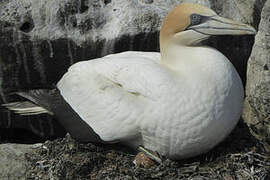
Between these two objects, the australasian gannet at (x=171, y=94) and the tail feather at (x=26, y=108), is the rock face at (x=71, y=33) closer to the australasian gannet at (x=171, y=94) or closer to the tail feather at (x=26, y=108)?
the tail feather at (x=26, y=108)

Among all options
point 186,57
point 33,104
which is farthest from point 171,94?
point 33,104

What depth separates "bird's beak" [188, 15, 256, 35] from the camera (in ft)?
13.3

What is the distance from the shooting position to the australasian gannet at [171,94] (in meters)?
3.85

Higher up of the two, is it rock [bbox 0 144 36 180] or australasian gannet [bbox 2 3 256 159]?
australasian gannet [bbox 2 3 256 159]

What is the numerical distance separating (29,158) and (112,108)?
0.90m

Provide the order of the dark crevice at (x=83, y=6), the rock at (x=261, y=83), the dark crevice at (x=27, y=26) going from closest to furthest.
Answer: the rock at (x=261, y=83), the dark crevice at (x=27, y=26), the dark crevice at (x=83, y=6)

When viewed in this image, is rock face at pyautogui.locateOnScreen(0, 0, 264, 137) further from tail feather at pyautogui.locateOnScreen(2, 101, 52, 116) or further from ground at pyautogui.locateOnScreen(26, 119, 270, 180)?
ground at pyautogui.locateOnScreen(26, 119, 270, 180)

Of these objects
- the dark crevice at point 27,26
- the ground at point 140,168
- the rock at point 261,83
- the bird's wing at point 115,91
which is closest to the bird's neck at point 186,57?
the bird's wing at point 115,91

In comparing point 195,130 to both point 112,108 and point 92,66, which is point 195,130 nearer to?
point 112,108

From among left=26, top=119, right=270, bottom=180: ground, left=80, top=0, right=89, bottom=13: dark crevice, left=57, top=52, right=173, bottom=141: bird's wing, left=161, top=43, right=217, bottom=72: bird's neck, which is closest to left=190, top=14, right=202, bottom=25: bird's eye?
left=161, top=43, right=217, bottom=72: bird's neck

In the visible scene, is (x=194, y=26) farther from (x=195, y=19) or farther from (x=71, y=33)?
(x=71, y=33)

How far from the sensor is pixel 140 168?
4.04 meters

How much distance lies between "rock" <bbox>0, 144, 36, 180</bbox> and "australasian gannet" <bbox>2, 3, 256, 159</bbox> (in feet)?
1.70

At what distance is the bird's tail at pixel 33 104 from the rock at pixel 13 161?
0.33 metres
